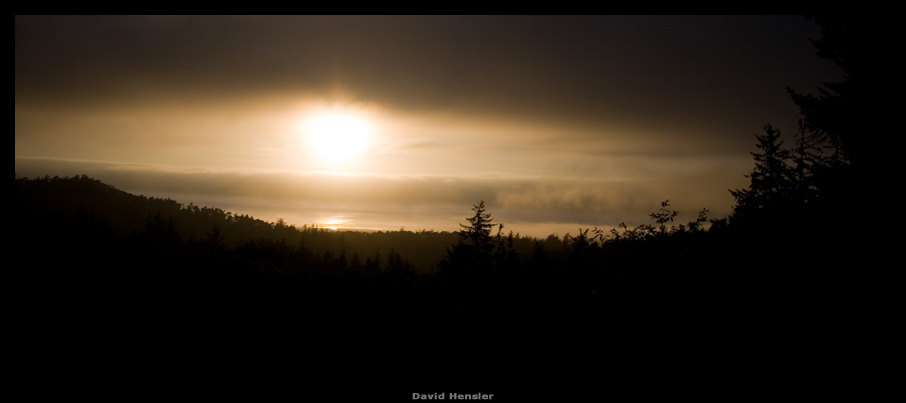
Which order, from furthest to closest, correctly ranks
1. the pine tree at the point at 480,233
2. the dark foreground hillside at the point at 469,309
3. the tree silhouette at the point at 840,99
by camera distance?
the pine tree at the point at 480,233 < the tree silhouette at the point at 840,99 < the dark foreground hillside at the point at 469,309

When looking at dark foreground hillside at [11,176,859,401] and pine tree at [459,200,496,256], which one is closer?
dark foreground hillside at [11,176,859,401]

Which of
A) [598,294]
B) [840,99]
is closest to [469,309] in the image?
[598,294]

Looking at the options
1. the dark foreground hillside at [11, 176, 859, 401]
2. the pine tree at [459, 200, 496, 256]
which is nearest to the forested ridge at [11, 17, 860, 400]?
the dark foreground hillside at [11, 176, 859, 401]

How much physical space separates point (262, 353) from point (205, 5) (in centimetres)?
739

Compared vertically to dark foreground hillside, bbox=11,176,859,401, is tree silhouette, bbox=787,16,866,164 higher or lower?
higher

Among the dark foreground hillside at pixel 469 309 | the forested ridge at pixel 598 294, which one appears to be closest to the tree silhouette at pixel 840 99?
the forested ridge at pixel 598 294

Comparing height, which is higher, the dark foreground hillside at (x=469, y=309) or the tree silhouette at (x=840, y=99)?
the tree silhouette at (x=840, y=99)

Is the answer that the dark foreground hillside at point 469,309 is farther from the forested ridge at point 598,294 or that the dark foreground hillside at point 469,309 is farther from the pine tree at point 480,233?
the pine tree at point 480,233

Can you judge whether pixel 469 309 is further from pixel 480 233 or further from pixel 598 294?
pixel 480 233

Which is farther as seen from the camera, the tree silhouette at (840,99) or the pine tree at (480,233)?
the pine tree at (480,233)

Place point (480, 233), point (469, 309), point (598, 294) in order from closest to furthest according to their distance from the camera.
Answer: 1. point (598, 294)
2. point (469, 309)
3. point (480, 233)

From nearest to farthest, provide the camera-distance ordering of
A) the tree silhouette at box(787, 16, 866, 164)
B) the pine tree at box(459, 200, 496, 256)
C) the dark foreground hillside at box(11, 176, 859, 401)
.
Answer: the dark foreground hillside at box(11, 176, 859, 401) → the tree silhouette at box(787, 16, 866, 164) → the pine tree at box(459, 200, 496, 256)

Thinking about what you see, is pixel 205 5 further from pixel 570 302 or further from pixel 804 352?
pixel 570 302

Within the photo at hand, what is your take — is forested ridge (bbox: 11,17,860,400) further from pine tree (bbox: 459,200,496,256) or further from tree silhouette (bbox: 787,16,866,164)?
pine tree (bbox: 459,200,496,256)
